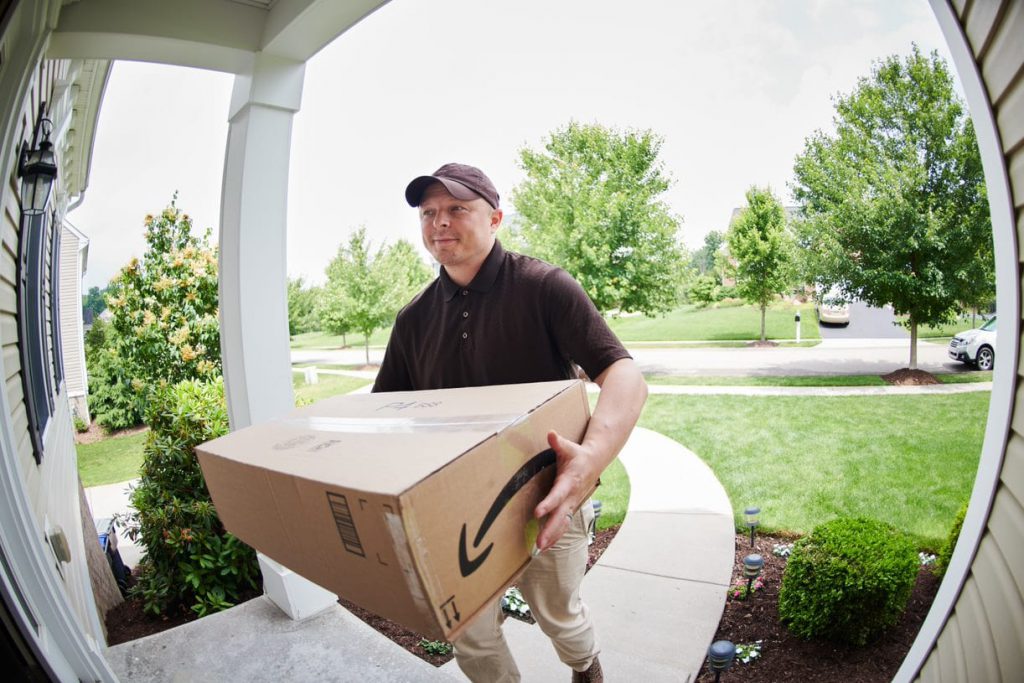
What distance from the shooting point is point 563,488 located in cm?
96

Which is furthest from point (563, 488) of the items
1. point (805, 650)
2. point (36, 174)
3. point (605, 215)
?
point (605, 215)

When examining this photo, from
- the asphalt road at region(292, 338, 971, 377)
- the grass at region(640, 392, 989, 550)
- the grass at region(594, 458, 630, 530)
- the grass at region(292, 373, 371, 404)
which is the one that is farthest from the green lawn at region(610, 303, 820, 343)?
the grass at region(594, 458, 630, 530)

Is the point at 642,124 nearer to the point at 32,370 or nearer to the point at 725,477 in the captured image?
the point at 725,477

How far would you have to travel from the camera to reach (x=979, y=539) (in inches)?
41.9

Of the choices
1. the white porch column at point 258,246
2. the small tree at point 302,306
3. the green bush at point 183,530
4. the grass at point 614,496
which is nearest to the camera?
the white porch column at point 258,246

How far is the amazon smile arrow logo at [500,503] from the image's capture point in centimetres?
77

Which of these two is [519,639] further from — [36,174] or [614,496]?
[36,174]

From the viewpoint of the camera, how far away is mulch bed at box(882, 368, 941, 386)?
24.4ft

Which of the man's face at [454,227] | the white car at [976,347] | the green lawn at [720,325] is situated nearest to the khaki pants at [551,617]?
the man's face at [454,227]

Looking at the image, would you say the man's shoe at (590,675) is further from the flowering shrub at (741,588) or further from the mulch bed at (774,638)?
the flowering shrub at (741,588)

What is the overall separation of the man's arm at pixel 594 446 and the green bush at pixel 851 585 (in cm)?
147

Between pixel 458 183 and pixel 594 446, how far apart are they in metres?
0.79

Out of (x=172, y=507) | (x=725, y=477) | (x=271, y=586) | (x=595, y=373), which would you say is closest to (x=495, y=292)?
(x=595, y=373)

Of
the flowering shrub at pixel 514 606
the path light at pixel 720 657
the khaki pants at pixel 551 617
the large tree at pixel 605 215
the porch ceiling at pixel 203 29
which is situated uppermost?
the large tree at pixel 605 215
